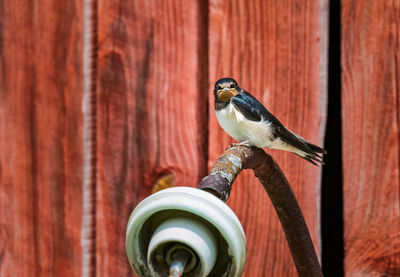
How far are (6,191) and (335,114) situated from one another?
85 centimetres

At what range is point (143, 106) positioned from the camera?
110cm

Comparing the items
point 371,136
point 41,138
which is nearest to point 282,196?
point 371,136

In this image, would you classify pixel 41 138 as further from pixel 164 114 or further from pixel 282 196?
pixel 282 196

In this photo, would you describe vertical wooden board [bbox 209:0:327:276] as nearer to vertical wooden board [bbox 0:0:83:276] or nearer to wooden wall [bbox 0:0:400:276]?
wooden wall [bbox 0:0:400:276]

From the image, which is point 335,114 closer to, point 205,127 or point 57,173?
point 205,127

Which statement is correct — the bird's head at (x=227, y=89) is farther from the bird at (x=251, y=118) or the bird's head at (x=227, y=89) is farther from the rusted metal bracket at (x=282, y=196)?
the rusted metal bracket at (x=282, y=196)

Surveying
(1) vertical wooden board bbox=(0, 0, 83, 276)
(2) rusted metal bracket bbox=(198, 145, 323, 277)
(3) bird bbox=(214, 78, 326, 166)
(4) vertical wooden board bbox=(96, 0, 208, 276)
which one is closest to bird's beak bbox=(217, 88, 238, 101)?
(3) bird bbox=(214, 78, 326, 166)

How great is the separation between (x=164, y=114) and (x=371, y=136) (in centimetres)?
43

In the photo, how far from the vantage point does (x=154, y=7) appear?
1093mm

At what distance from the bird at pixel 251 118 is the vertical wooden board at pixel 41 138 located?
47cm

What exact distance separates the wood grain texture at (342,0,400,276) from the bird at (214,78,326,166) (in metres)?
0.18

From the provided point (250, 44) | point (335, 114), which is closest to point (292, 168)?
point (335, 114)

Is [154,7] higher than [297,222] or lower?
higher

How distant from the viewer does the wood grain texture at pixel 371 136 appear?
0.92 metres
